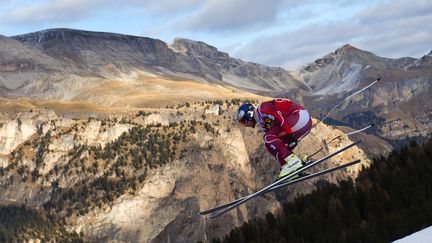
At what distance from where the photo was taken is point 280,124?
2102 centimetres

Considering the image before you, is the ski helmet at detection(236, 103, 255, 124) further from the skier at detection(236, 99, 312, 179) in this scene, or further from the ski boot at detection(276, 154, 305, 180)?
the ski boot at detection(276, 154, 305, 180)

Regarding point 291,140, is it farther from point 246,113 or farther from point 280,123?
point 246,113

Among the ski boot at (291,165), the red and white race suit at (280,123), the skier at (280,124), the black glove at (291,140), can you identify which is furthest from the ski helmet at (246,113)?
the ski boot at (291,165)

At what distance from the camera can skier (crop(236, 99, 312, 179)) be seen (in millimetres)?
20688

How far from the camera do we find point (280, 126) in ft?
69.1

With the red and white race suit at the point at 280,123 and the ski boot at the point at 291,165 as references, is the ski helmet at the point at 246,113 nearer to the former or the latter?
the red and white race suit at the point at 280,123

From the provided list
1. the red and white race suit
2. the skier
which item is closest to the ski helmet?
the skier

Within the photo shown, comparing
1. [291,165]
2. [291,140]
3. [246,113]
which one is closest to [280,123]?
[291,140]

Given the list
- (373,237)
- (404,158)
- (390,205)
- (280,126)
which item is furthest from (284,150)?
(373,237)

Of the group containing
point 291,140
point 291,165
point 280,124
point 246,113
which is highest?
point 246,113

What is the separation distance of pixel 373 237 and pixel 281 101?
8975 millimetres

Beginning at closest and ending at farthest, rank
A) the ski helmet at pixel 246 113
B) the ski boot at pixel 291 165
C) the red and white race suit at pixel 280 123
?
the ski boot at pixel 291 165 < the red and white race suit at pixel 280 123 < the ski helmet at pixel 246 113

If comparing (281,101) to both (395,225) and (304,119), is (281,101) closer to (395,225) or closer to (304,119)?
(304,119)

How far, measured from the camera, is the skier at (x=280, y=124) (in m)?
20.7
